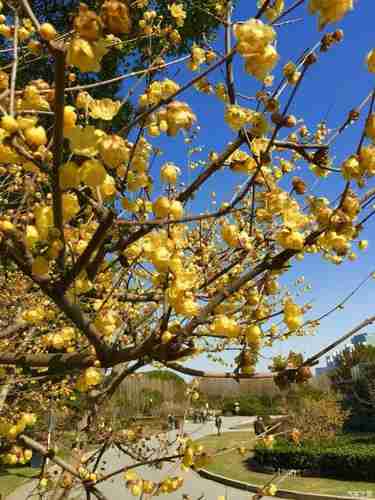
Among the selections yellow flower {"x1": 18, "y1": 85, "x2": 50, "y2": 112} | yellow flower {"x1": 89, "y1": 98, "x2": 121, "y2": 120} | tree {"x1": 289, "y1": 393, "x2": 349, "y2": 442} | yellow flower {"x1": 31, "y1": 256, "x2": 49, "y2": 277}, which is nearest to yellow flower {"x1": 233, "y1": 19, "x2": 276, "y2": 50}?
yellow flower {"x1": 89, "y1": 98, "x2": 121, "y2": 120}

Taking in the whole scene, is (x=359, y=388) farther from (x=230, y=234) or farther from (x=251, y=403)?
(x=230, y=234)

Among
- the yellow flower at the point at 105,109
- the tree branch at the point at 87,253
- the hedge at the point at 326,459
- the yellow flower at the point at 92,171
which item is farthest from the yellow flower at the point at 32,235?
the hedge at the point at 326,459

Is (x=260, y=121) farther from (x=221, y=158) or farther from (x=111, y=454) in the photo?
(x=111, y=454)

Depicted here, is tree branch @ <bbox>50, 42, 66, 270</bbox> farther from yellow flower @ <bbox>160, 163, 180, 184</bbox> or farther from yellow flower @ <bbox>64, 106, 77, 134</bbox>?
yellow flower @ <bbox>160, 163, 180, 184</bbox>

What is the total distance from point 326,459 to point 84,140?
13.6m

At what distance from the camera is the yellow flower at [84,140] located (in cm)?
108

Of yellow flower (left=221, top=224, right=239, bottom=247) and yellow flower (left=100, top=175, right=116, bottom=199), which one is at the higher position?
yellow flower (left=100, top=175, right=116, bottom=199)

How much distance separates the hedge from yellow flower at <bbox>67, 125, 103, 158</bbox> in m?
12.6

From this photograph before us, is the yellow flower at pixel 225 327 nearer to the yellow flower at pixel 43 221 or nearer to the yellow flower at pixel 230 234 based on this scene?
the yellow flower at pixel 230 234

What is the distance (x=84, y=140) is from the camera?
3.59 feet

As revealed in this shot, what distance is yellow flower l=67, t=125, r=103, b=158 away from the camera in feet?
3.56

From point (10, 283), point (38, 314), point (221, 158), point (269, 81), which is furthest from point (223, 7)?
point (10, 283)

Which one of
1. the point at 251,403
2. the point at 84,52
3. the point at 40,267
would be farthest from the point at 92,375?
the point at 251,403

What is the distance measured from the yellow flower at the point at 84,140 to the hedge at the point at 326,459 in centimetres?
1261
